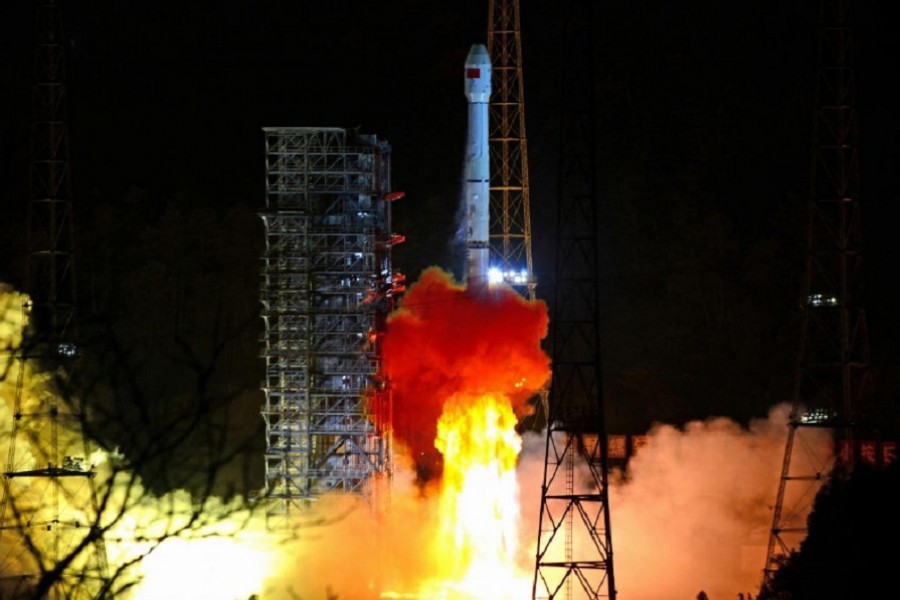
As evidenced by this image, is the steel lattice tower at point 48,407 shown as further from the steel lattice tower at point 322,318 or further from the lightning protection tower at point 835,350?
the lightning protection tower at point 835,350

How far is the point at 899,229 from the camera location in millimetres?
Result: 66062

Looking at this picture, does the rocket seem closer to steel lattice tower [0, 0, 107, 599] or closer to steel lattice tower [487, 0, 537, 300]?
steel lattice tower [487, 0, 537, 300]

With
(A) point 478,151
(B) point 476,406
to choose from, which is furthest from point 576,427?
(A) point 478,151

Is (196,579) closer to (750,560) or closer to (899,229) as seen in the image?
(750,560)

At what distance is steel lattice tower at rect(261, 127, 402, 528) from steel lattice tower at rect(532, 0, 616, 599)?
4722 millimetres

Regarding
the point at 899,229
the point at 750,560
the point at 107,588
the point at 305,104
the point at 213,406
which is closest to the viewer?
the point at 107,588

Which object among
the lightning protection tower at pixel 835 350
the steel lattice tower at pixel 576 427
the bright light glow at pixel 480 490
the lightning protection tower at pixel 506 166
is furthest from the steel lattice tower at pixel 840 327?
the lightning protection tower at pixel 506 166

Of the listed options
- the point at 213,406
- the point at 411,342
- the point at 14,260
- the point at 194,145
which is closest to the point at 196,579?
the point at 411,342

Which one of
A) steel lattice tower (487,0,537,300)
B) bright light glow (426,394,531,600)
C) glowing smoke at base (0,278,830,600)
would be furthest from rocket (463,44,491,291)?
bright light glow (426,394,531,600)

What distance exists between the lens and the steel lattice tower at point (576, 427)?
4128 centimetres

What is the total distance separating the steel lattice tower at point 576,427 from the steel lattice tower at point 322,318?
4.72 m

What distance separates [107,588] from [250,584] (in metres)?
29.1

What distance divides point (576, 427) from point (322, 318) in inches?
354

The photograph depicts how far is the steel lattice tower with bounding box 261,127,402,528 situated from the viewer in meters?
47.6
